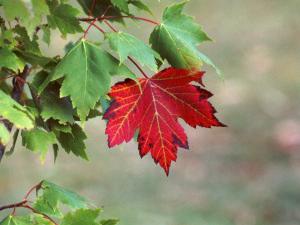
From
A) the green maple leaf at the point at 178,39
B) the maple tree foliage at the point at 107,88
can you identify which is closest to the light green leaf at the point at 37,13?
the maple tree foliage at the point at 107,88

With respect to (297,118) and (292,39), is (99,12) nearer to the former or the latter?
(297,118)

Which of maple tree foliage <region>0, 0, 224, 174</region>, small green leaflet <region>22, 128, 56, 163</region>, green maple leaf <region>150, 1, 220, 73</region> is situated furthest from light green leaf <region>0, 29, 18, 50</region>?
green maple leaf <region>150, 1, 220, 73</region>

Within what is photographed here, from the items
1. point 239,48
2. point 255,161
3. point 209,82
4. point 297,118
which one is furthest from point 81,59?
point 239,48

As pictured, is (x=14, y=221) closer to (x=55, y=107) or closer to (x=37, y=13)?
(x=55, y=107)

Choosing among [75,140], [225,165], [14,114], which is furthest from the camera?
[225,165]

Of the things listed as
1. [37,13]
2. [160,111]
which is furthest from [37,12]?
[160,111]

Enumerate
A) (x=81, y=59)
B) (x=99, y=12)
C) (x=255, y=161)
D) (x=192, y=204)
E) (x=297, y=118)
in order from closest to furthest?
(x=81, y=59), (x=99, y=12), (x=192, y=204), (x=255, y=161), (x=297, y=118)
